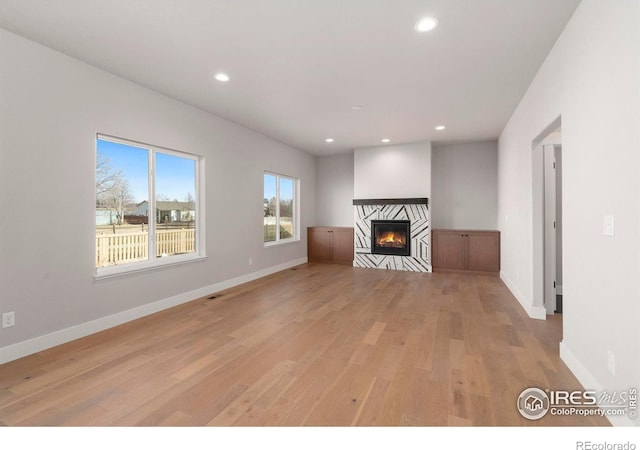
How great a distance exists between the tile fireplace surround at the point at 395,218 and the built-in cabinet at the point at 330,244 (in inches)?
9.5

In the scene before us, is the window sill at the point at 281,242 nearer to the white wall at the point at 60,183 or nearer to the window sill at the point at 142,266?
the window sill at the point at 142,266

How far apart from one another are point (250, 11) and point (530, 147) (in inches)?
131

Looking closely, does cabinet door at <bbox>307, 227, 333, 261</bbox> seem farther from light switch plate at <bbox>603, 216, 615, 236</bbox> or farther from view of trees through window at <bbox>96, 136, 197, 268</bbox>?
light switch plate at <bbox>603, 216, 615, 236</bbox>

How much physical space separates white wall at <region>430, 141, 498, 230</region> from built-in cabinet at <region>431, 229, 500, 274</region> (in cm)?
71

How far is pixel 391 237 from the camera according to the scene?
6863 mm

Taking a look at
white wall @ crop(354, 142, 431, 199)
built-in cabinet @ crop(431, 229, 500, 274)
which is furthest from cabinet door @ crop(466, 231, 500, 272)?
white wall @ crop(354, 142, 431, 199)

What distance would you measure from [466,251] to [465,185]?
5.22 feet

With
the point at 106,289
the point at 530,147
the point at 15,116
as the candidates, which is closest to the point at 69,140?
the point at 15,116

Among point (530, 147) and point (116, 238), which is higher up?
point (530, 147)

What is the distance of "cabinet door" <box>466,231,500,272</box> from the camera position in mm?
5977

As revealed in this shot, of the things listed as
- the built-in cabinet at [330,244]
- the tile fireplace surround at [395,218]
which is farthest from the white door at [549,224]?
the built-in cabinet at [330,244]

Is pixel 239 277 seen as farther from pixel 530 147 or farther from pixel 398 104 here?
pixel 530 147
